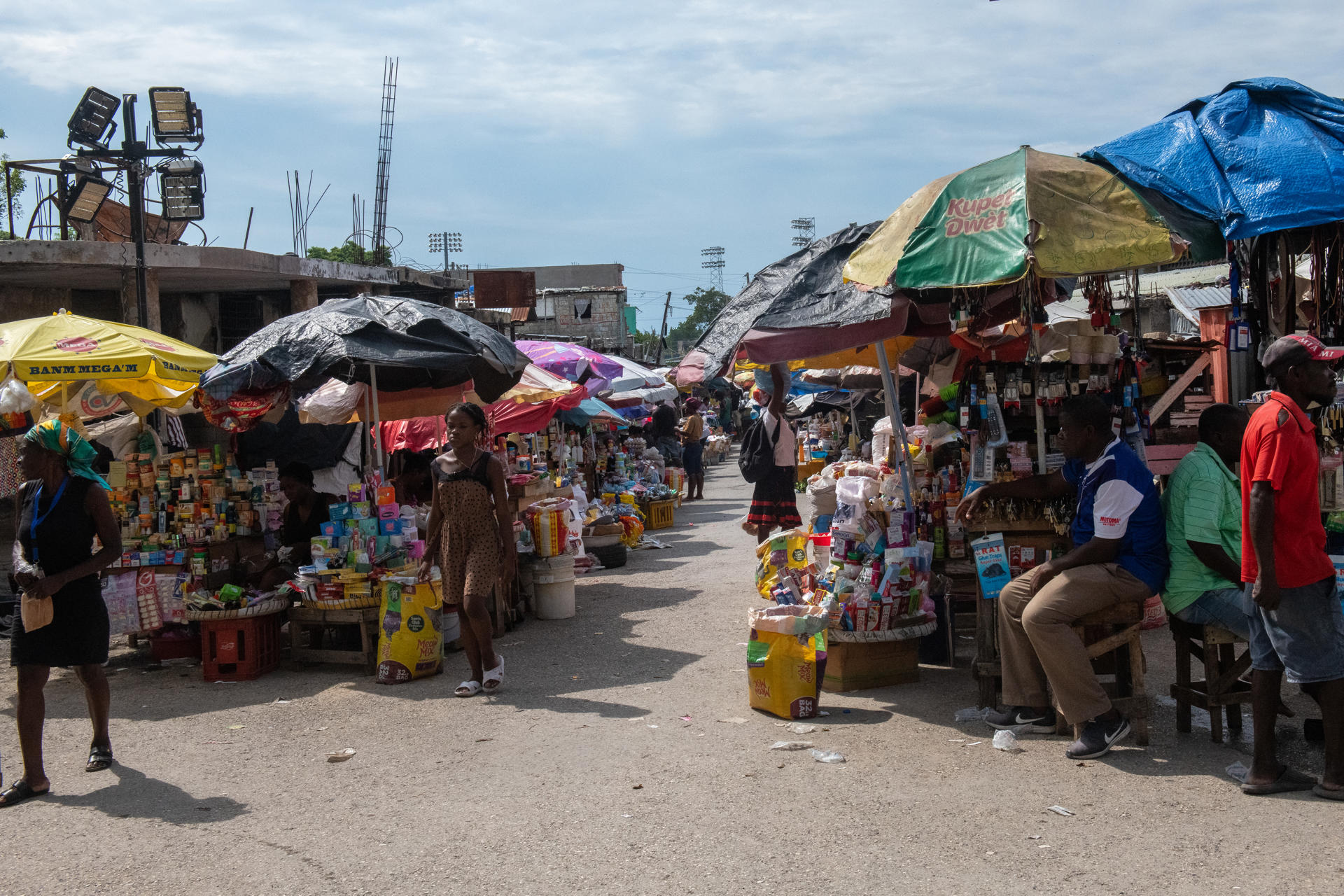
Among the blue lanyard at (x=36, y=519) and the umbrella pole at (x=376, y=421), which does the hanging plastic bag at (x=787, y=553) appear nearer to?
the umbrella pole at (x=376, y=421)

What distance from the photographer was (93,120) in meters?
13.6

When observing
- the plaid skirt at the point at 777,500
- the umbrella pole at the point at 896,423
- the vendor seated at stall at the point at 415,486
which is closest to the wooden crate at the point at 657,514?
the vendor seated at stall at the point at 415,486

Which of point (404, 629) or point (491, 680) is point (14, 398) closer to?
point (404, 629)

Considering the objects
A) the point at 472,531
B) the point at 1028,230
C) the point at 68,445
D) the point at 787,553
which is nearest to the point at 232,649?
the point at 472,531

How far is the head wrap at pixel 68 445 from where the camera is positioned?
5629 millimetres

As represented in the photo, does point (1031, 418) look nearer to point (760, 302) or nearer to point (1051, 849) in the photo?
point (760, 302)

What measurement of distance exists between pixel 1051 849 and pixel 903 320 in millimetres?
3447

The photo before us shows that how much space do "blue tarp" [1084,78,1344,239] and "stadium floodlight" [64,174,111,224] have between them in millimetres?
13418

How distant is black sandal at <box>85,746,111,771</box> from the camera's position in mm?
5880

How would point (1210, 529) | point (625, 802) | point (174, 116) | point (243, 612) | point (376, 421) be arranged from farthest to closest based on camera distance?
point (174, 116), point (376, 421), point (243, 612), point (1210, 529), point (625, 802)

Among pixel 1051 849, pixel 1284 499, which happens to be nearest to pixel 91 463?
pixel 1051 849

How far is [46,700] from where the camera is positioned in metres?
7.61

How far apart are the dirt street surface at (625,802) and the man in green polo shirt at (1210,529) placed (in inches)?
29.3

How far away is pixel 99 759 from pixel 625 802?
304cm
